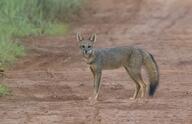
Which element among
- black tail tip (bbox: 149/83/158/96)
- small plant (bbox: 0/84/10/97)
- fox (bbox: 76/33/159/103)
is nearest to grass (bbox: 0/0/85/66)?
small plant (bbox: 0/84/10/97)

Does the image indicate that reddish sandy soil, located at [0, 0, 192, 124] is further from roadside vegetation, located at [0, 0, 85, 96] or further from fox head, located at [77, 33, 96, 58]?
fox head, located at [77, 33, 96, 58]

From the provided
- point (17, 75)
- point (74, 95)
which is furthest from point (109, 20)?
point (74, 95)

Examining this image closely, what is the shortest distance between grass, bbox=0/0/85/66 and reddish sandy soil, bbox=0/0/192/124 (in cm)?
29

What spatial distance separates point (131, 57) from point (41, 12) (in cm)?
868

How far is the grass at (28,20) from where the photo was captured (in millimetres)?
14676

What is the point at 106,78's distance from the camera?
1241cm

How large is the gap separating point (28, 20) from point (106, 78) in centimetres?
604

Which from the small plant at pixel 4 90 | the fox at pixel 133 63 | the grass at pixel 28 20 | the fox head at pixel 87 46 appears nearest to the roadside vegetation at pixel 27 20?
the grass at pixel 28 20

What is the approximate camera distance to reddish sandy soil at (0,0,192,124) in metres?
8.97

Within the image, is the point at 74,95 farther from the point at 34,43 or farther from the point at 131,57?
the point at 34,43

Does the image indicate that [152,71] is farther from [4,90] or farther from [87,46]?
[4,90]

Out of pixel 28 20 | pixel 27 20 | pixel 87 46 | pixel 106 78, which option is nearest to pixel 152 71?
pixel 87 46

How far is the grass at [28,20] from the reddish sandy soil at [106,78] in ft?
0.95

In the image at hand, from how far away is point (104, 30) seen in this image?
1895 centimetres
